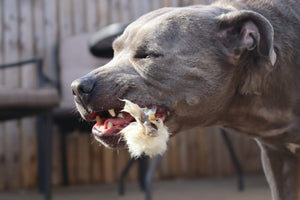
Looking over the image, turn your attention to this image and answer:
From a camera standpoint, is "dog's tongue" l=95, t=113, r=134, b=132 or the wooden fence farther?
the wooden fence

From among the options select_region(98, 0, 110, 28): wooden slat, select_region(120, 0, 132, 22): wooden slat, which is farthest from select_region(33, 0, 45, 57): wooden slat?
select_region(120, 0, 132, 22): wooden slat

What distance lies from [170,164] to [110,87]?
308 centimetres

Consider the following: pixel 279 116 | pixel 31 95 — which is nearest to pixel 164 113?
pixel 279 116

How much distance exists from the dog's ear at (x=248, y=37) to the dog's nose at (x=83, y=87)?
455 millimetres

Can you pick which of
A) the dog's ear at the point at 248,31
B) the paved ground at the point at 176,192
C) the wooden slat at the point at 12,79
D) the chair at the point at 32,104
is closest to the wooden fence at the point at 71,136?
the wooden slat at the point at 12,79

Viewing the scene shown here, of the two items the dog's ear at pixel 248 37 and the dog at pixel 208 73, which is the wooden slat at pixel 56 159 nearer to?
the dog at pixel 208 73

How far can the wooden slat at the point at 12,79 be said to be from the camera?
3.98 meters

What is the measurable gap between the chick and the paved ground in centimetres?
194

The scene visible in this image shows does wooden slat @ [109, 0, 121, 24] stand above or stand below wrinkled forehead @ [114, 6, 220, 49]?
below

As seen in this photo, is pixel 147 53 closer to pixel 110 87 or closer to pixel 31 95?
pixel 110 87

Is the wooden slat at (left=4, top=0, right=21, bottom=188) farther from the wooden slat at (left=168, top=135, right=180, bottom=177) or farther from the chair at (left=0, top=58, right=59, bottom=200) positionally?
the wooden slat at (left=168, top=135, right=180, bottom=177)

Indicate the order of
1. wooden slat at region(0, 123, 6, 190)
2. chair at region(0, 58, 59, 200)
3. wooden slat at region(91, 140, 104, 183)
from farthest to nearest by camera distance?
wooden slat at region(91, 140, 104, 183)
wooden slat at region(0, 123, 6, 190)
chair at region(0, 58, 59, 200)

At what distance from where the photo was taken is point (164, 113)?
1558mm

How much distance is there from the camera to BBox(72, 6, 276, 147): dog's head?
59.1 inches
